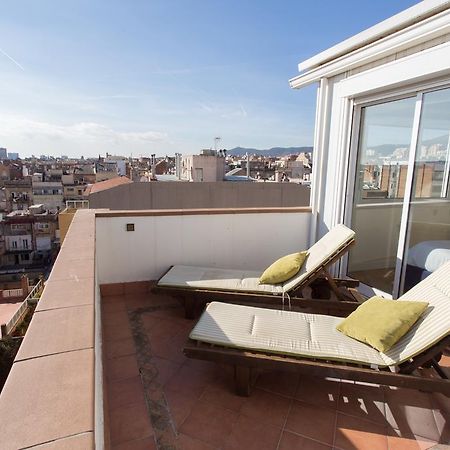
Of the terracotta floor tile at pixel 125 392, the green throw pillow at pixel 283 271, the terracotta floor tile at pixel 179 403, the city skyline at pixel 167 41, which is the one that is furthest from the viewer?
the city skyline at pixel 167 41

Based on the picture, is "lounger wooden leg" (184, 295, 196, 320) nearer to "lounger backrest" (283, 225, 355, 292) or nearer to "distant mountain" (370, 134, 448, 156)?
"lounger backrest" (283, 225, 355, 292)

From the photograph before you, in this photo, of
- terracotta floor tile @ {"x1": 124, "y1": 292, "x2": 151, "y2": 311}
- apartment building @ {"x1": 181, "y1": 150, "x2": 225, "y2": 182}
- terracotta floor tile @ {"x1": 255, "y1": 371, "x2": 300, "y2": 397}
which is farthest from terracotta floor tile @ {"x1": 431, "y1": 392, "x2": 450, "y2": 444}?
apartment building @ {"x1": 181, "y1": 150, "x2": 225, "y2": 182}

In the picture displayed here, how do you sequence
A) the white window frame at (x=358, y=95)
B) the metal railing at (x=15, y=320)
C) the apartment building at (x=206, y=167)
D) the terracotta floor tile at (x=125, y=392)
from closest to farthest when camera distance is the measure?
the terracotta floor tile at (x=125, y=392) → the white window frame at (x=358, y=95) → the metal railing at (x=15, y=320) → the apartment building at (x=206, y=167)

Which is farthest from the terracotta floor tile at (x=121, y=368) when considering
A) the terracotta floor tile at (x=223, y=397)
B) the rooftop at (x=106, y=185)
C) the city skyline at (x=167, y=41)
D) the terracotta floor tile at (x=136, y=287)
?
the rooftop at (x=106, y=185)

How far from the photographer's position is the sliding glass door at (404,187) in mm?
3102

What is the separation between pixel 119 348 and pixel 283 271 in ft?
5.59

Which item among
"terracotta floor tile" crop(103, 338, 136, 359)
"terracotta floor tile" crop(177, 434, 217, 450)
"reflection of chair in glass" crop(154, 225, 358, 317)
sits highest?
"reflection of chair in glass" crop(154, 225, 358, 317)

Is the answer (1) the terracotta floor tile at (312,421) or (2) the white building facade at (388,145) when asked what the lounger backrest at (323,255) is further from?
(1) the terracotta floor tile at (312,421)

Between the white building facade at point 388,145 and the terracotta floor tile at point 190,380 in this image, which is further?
the white building facade at point 388,145

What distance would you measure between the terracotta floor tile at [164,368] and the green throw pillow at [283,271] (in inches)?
47.7

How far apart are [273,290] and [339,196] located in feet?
5.65

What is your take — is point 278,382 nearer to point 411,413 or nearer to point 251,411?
point 251,411

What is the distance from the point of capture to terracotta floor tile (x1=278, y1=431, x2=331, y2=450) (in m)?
1.80

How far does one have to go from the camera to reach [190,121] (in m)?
30.6
